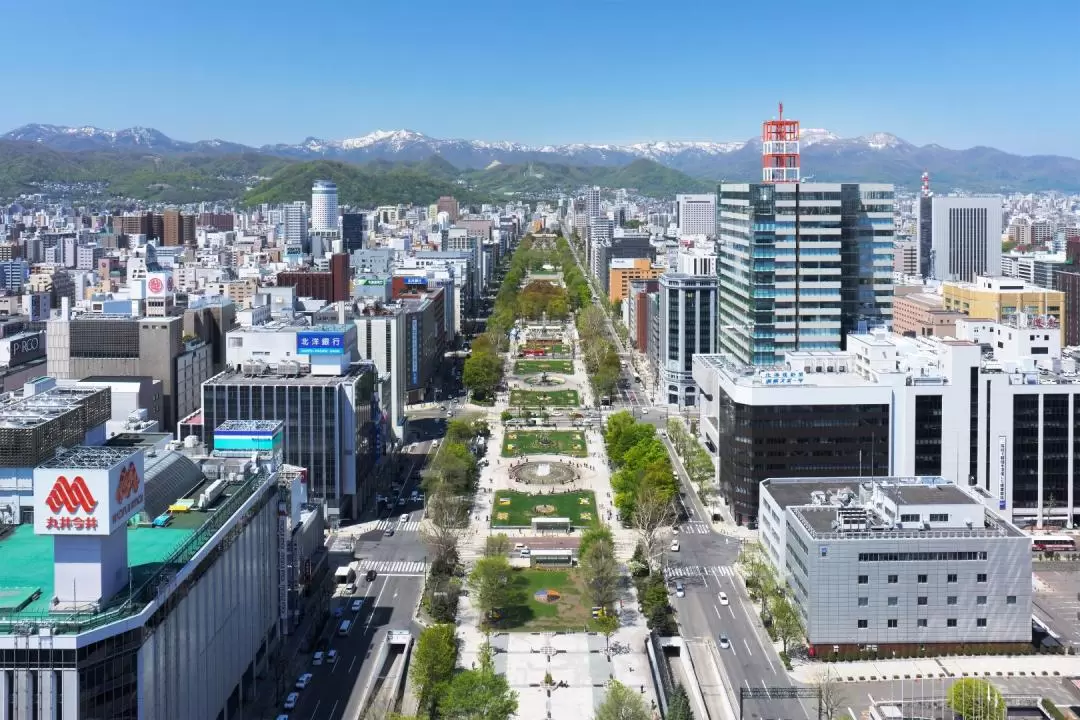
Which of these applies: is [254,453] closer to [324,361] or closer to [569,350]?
[324,361]

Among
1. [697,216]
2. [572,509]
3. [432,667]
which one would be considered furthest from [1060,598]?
[697,216]

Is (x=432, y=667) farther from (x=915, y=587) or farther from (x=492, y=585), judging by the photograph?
(x=915, y=587)

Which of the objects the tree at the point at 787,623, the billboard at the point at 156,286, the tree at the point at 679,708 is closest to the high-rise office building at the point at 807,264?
the tree at the point at 787,623

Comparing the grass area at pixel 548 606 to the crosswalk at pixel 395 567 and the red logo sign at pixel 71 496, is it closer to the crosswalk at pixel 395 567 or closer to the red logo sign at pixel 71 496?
the crosswalk at pixel 395 567

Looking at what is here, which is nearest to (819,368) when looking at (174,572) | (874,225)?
(874,225)

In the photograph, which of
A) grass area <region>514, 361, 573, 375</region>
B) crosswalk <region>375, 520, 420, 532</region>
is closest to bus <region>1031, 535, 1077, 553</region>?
crosswalk <region>375, 520, 420, 532</region>

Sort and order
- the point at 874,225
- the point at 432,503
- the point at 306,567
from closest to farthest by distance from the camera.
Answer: the point at 306,567 < the point at 432,503 < the point at 874,225
